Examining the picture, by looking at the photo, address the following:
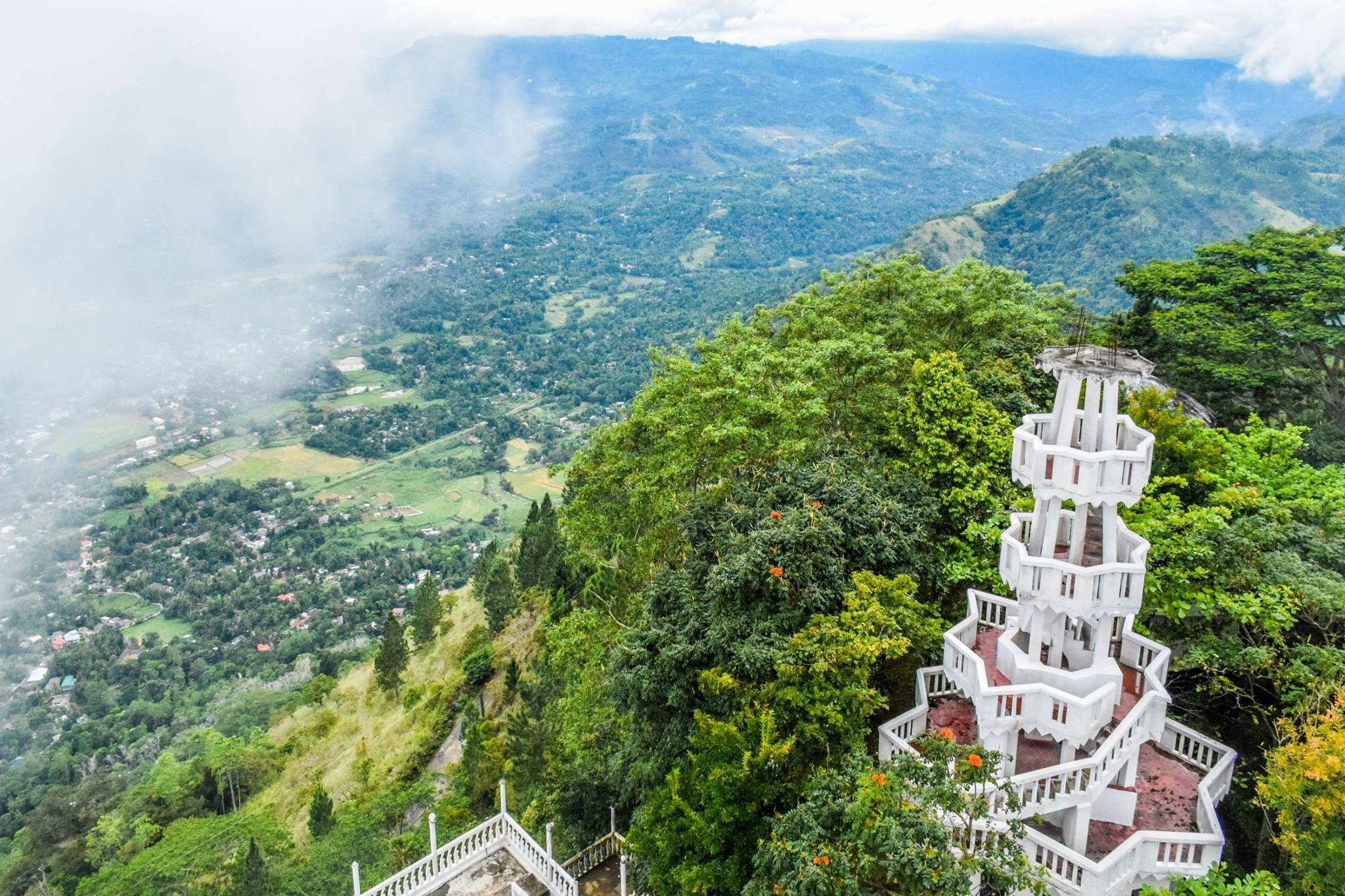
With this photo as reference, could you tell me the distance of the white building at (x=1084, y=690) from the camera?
31.1ft

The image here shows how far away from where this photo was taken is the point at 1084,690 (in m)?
10.3

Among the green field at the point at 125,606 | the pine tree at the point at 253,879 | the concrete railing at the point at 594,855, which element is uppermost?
the concrete railing at the point at 594,855

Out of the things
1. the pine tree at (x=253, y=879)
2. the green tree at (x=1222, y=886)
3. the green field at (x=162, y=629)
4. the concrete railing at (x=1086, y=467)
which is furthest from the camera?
the green field at (x=162, y=629)

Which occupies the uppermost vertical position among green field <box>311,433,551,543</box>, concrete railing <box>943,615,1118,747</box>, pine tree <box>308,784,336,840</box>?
concrete railing <box>943,615,1118,747</box>

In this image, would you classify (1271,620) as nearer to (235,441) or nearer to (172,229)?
(235,441)

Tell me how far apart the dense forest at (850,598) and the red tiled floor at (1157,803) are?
2.60ft

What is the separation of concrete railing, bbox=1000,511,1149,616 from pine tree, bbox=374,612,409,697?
106 ft

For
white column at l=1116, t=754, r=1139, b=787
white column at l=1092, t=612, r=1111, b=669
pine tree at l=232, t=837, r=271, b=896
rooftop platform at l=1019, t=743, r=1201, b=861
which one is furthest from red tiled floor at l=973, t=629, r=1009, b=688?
pine tree at l=232, t=837, r=271, b=896

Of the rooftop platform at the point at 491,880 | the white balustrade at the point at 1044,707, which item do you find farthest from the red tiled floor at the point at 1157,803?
the rooftop platform at the point at 491,880

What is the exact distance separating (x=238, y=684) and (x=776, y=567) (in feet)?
171

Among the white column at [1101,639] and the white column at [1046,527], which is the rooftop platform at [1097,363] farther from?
the white column at [1101,639]

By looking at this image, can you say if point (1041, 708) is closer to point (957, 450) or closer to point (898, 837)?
point (898, 837)

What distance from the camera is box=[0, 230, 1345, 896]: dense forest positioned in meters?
9.54

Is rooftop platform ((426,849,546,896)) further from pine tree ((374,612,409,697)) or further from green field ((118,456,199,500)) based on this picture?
green field ((118,456,199,500))
